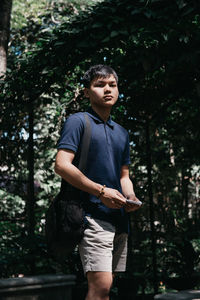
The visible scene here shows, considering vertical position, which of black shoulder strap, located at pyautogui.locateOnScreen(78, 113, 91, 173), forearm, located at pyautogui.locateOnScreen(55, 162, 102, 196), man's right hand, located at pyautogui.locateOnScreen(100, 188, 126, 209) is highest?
black shoulder strap, located at pyautogui.locateOnScreen(78, 113, 91, 173)

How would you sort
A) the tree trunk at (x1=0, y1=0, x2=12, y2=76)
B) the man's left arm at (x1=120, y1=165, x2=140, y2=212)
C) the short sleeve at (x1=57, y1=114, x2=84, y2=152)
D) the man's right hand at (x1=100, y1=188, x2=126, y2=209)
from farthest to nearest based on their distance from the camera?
the tree trunk at (x1=0, y1=0, x2=12, y2=76), the man's left arm at (x1=120, y1=165, x2=140, y2=212), the short sleeve at (x1=57, y1=114, x2=84, y2=152), the man's right hand at (x1=100, y1=188, x2=126, y2=209)

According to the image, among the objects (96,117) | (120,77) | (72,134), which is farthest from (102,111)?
(120,77)

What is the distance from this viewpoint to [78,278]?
6.07m

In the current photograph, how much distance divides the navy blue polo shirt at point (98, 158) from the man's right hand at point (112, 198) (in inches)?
4.6

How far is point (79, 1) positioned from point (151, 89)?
13.8 ft

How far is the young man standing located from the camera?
2271 millimetres

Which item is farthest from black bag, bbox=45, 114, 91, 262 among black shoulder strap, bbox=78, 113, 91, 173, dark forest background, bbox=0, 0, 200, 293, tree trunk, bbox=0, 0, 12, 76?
tree trunk, bbox=0, 0, 12, 76

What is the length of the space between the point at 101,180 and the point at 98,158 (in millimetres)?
126

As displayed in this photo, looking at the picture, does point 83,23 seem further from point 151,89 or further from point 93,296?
point 93,296

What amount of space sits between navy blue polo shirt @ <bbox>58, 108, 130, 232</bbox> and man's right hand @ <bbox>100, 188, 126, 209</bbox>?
0.12 meters

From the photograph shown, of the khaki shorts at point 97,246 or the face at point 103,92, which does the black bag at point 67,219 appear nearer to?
the khaki shorts at point 97,246

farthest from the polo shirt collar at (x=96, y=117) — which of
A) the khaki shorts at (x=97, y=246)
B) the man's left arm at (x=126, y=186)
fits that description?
the khaki shorts at (x=97, y=246)

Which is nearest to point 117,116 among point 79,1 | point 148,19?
point 148,19

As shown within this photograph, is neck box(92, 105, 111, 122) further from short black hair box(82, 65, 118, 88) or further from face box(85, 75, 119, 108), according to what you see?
short black hair box(82, 65, 118, 88)
